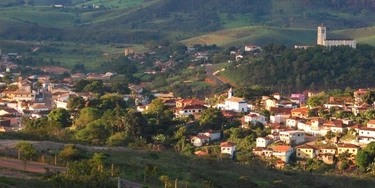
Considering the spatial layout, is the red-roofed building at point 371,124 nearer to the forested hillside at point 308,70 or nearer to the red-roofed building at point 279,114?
the red-roofed building at point 279,114

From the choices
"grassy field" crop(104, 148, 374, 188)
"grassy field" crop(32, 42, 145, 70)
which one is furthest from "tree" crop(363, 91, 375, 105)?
"grassy field" crop(32, 42, 145, 70)

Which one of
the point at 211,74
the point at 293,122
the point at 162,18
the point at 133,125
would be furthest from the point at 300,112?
the point at 162,18

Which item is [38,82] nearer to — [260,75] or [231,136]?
[260,75]

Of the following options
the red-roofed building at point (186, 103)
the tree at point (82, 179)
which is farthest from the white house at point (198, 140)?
the tree at point (82, 179)

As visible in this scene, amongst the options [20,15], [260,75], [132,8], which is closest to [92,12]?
[132,8]

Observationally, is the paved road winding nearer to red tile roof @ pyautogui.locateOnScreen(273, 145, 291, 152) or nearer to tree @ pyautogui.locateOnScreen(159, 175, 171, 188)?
red tile roof @ pyautogui.locateOnScreen(273, 145, 291, 152)

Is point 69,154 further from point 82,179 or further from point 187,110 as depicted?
point 187,110
